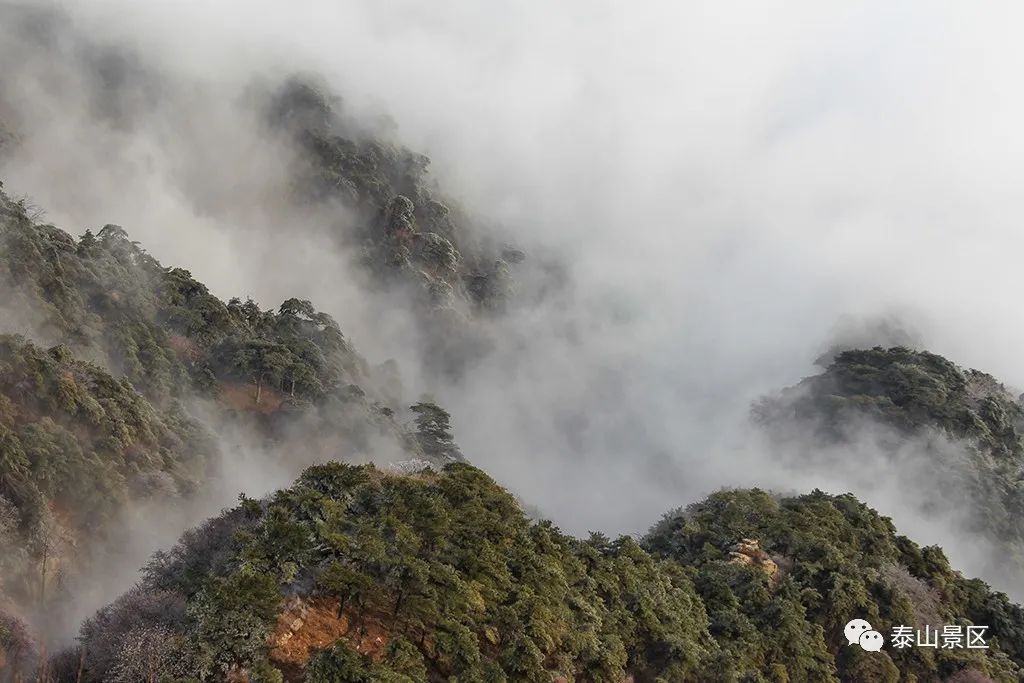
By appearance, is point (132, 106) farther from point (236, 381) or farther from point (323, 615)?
point (323, 615)

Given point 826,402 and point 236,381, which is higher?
point 826,402

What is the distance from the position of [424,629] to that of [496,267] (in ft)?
251

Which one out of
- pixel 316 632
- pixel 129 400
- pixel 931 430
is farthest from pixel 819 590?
pixel 931 430

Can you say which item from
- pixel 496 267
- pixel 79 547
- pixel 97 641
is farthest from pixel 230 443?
pixel 496 267

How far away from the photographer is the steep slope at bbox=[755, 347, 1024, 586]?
63.3 m

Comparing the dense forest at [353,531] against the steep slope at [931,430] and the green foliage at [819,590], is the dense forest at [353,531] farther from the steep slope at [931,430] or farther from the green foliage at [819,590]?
the steep slope at [931,430]

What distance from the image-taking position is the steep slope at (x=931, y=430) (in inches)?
2491

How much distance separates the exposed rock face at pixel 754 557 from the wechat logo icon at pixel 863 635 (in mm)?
3325

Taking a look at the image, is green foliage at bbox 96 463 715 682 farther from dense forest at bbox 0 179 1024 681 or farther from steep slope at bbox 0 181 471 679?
steep slope at bbox 0 181 471 679

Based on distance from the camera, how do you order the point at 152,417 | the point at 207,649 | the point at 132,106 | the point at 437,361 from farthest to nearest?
1. the point at 437,361
2. the point at 132,106
3. the point at 152,417
4. the point at 207,649

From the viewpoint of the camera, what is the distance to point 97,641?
18422 millimetres

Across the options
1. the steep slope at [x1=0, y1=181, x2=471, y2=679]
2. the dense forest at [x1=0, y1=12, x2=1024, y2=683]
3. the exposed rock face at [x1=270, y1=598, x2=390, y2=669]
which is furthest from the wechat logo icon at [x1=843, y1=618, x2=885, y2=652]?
the steep slope at [x1=0, y1=181, x2=471, y2=679]

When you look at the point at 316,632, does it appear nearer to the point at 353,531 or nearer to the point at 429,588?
the point at 429,588

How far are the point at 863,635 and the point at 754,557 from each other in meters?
5.15
